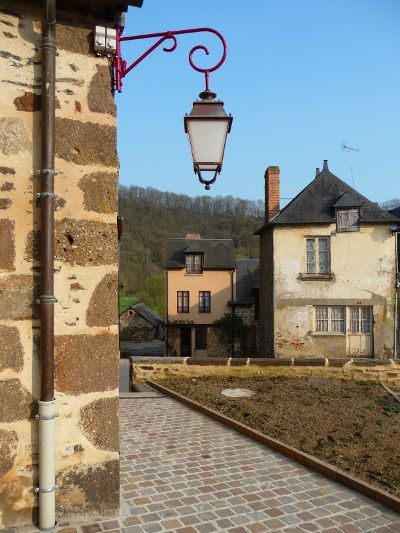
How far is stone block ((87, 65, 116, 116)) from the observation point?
10.9ft

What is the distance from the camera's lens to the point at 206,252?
83.5ft

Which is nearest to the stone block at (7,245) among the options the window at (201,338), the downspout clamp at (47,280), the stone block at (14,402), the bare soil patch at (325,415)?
the downspout clamp at (47,280)

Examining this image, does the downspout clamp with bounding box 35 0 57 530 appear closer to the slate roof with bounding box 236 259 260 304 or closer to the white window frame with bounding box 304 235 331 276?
the white window frame with bounding box 304 235 331 276

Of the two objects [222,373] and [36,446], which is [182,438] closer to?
[36,446]

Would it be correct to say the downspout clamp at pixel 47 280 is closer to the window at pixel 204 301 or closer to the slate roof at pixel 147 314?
the window at pixel 204 301

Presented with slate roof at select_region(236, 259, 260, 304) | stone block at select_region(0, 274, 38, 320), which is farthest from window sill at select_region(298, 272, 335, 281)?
stone block at select_region(0, 274, 38, 320)

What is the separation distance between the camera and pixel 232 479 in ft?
13.9

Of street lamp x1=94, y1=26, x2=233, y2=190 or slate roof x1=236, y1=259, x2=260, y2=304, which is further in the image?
slate roof x1=236, y1=259, x2=260, y2=304

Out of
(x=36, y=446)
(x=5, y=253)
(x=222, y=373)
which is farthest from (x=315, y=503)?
(x=222, y=373)

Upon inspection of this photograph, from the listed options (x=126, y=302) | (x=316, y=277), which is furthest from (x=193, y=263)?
(x=126, y=302)

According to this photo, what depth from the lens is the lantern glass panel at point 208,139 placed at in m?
3.77

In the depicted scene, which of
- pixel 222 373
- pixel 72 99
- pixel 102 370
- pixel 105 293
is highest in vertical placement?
pixel 72 99

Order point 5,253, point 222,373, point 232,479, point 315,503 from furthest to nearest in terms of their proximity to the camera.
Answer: point 222,373 → point 232,479 → point 315,503 → point 5,253

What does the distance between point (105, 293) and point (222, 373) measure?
23.7 feet
